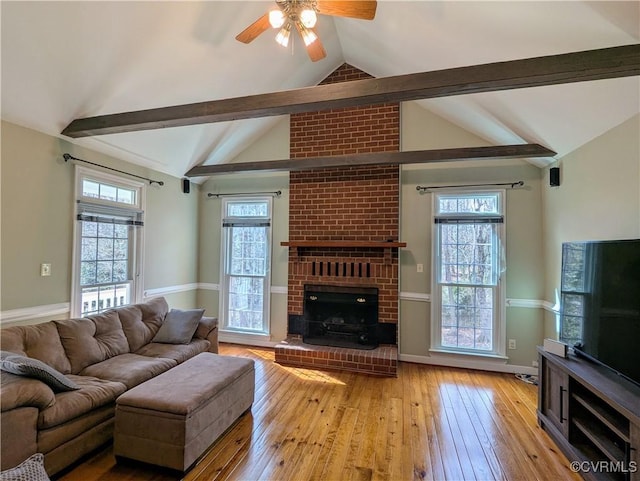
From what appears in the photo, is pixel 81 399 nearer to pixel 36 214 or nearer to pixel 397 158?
pixel 36 214

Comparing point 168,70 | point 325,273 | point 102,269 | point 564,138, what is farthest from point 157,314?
point 564,138

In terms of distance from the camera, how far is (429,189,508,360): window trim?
156 inches

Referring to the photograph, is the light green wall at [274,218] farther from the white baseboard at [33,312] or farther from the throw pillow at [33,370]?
the throw pillow at [33,370]

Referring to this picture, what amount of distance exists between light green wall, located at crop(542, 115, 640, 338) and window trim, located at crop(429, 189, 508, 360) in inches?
17.7

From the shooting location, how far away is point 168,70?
3043 millimetres

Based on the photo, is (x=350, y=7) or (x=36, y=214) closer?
(x=350, y=7)

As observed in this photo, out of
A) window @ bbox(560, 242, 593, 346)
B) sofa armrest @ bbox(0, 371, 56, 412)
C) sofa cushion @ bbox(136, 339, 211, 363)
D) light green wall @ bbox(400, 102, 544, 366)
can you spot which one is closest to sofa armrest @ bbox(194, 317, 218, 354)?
sofa cushion @ bbox(136, 339, 211, 363)

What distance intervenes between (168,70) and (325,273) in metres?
2.94

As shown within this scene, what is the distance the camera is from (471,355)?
4047 millimetres

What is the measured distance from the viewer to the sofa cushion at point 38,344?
235 centimetres

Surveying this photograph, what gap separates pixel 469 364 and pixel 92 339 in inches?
164

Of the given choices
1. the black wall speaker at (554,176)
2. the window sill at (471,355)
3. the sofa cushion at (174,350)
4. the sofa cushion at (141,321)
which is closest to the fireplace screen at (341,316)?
the window sill at (471,355)

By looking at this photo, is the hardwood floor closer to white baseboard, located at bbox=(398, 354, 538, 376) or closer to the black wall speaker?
white baseboard, located at bbox=(398, 354, 538, 376)

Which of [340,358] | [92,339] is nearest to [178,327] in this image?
[92,339]
